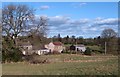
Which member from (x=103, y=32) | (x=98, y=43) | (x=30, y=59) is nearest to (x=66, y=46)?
(x=98, y=43)

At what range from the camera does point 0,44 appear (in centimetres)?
3027

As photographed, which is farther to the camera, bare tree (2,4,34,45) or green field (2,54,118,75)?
bare tree (2,4,34,45)

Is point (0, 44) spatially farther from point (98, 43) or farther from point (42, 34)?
point (98, 43)

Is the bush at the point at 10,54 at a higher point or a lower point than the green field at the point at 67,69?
higher

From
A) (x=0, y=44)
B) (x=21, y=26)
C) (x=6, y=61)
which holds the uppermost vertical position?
(x=21, y=26)

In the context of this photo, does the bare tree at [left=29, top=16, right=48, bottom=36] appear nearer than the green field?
No

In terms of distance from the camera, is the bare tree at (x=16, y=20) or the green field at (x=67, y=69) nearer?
the green field at (x=67, y=69)

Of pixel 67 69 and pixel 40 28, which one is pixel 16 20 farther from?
pixel 67 69

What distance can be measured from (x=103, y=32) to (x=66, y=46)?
2810 cm

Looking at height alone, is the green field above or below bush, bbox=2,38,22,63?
below

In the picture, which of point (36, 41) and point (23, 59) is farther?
point (36, 41)

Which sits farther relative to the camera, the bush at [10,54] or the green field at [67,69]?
the bush at [10,54]

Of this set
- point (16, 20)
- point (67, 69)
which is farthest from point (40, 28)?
point (67, 69)

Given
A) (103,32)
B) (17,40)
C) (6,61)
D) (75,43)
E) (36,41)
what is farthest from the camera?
(75,43)
